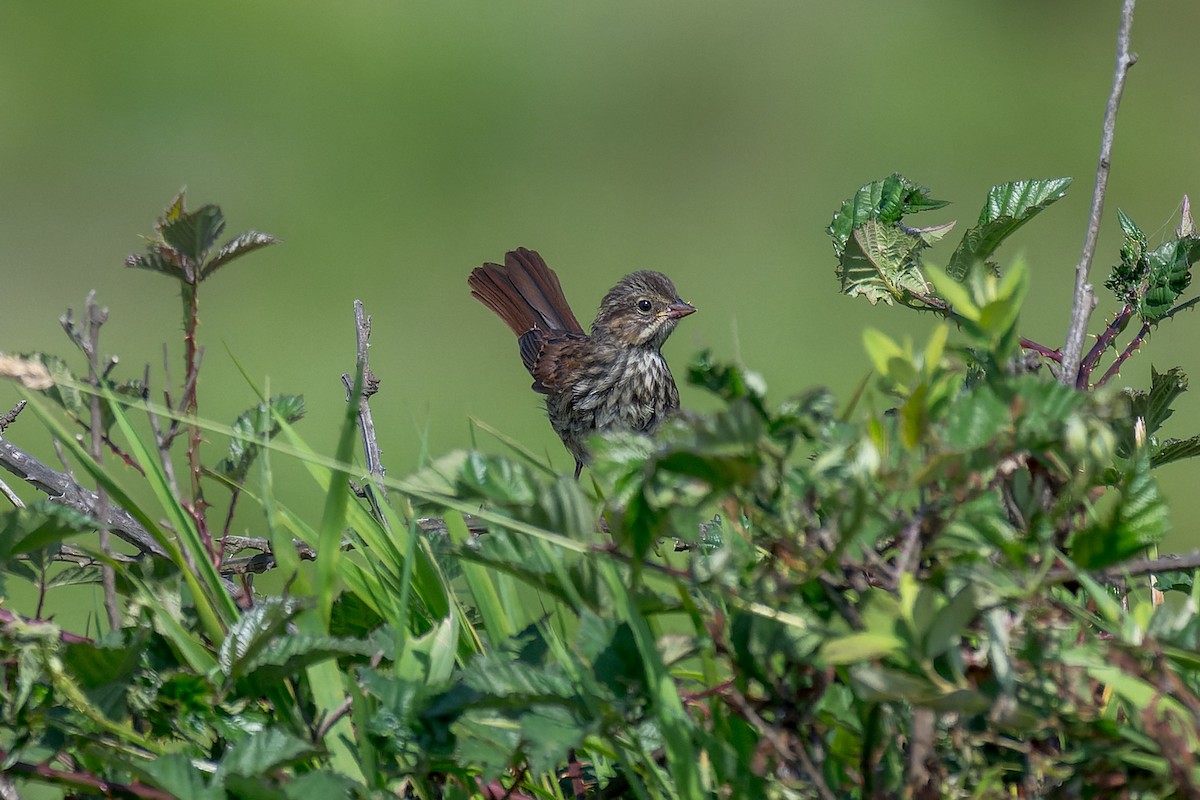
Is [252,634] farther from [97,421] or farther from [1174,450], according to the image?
[1174,450]

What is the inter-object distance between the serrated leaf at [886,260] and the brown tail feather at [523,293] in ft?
14.2

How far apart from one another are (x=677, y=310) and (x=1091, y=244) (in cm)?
399

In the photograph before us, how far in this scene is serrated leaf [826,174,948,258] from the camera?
1737 millimetres

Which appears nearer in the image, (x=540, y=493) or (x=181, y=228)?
(x=540, y=493)

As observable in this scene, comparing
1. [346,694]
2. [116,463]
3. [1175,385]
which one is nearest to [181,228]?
[346,694]

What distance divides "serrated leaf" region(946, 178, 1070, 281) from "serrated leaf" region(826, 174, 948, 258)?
94 mm

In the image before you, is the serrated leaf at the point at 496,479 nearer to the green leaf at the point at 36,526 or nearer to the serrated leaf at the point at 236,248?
the green leaf at the point at 36,526

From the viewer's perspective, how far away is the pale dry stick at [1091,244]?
1.44m

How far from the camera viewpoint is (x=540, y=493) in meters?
1.02

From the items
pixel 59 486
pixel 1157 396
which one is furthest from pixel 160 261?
pixel 1157 396

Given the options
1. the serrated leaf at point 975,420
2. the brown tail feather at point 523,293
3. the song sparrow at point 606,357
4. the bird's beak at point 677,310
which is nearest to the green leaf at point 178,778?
the serrated leaf at point 975,420

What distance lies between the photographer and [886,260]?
5.63 ft

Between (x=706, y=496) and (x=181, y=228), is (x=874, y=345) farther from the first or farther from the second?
(x=181, y=228)

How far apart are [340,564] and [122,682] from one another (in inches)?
13.1
